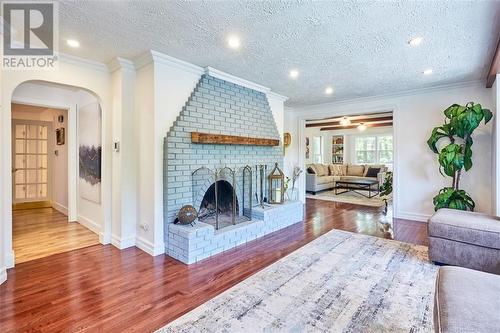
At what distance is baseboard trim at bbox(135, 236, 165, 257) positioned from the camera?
3.12 metres

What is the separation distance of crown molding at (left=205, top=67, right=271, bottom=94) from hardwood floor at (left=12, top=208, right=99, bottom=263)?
9.26ft

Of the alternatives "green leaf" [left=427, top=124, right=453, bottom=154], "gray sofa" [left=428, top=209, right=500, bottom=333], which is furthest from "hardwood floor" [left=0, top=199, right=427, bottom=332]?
"green leaf" [left=427, top=124, right=453, bottom=154]

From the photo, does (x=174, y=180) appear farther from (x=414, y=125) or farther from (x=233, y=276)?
(x=414, y=125)

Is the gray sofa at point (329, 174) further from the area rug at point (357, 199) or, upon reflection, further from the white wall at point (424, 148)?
the white wall at point (424, 148)

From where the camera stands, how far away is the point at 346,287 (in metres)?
2.34

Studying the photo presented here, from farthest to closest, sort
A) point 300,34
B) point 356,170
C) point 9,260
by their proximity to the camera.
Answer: point 356,170
point 9,260
point 300,34

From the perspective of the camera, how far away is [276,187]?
4711mm

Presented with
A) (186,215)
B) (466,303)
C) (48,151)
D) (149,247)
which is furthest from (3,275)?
(48,151)

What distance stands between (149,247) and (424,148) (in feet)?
15.8

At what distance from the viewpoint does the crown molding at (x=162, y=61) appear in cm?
301

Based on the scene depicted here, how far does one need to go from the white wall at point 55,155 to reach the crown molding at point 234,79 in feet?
10.5

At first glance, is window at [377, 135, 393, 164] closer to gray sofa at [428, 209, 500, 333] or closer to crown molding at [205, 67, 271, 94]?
crown molding at [205, 67, 271, 94]

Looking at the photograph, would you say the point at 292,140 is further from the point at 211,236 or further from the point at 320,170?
the point at 211,236

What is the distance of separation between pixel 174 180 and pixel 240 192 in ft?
4.04
